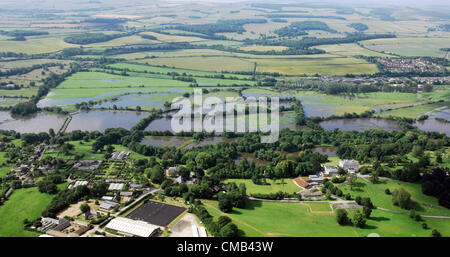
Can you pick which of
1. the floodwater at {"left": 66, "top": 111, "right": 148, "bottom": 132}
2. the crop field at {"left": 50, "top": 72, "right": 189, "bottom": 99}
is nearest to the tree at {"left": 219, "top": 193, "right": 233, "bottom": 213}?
the floodwater at {"left": 66, "top": 111, "right": 148, "bottom": 132}

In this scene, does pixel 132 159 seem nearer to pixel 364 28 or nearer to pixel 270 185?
pixel 270 185

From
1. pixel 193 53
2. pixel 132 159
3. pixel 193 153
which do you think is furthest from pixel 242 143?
pixel 193 53

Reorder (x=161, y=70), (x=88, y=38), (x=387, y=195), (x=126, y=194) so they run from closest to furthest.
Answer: (x=126, y=194) → (x=387, y=195) → (x=161, y=70) → (x=88, y=38)

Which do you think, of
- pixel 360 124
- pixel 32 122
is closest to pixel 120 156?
pixel 32 122

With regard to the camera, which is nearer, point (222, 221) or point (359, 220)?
point (222, 221)

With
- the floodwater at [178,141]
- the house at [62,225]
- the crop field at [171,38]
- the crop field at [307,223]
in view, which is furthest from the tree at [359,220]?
the crop field at [171,38]

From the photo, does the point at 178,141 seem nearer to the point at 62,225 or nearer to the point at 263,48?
the point at 62,225

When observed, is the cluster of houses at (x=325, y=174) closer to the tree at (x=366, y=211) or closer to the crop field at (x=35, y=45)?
the tree at (x=366, y=211)
